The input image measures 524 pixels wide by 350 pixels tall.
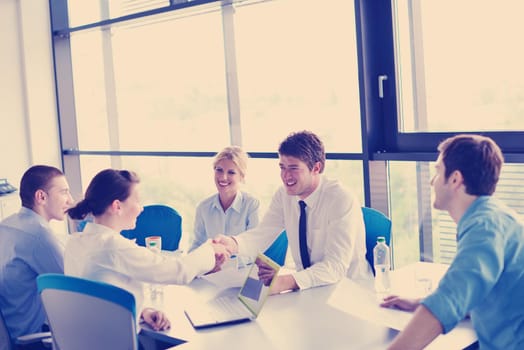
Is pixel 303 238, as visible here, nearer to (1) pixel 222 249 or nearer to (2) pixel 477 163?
(1) pixel 222 249

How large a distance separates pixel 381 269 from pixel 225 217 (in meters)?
1.51

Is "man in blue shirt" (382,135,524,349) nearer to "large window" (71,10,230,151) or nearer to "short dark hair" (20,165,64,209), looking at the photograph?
"short dark hair" (20,165,64,209)

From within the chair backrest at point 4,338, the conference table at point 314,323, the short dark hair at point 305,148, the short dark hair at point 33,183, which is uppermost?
the short dark hair at point 305,148

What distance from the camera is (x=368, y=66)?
396 centimetres

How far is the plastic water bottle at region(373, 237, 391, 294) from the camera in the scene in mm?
2787

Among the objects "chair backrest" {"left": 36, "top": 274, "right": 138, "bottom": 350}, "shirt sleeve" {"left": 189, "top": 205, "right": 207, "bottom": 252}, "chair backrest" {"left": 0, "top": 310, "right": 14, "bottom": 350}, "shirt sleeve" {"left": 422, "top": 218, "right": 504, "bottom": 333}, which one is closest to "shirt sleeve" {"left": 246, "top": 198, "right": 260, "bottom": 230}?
"shirt sleeve" {"left": 189, "top": 205, "right": 207, "bottom": 252}

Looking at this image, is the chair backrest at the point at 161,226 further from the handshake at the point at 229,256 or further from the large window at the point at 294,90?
the handshake at the point at 229,256

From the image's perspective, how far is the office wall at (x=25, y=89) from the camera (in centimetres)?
614

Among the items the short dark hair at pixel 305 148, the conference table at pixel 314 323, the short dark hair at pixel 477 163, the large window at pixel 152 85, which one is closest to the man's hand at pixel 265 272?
the conference table at pixel 314 323

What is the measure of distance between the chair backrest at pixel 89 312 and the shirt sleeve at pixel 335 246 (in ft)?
2.91

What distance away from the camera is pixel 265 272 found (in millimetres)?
2596

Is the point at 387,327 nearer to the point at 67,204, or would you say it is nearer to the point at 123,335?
the point at 123,335

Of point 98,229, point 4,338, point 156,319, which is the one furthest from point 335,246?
point 4,338

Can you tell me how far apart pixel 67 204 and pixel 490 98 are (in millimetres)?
2408
